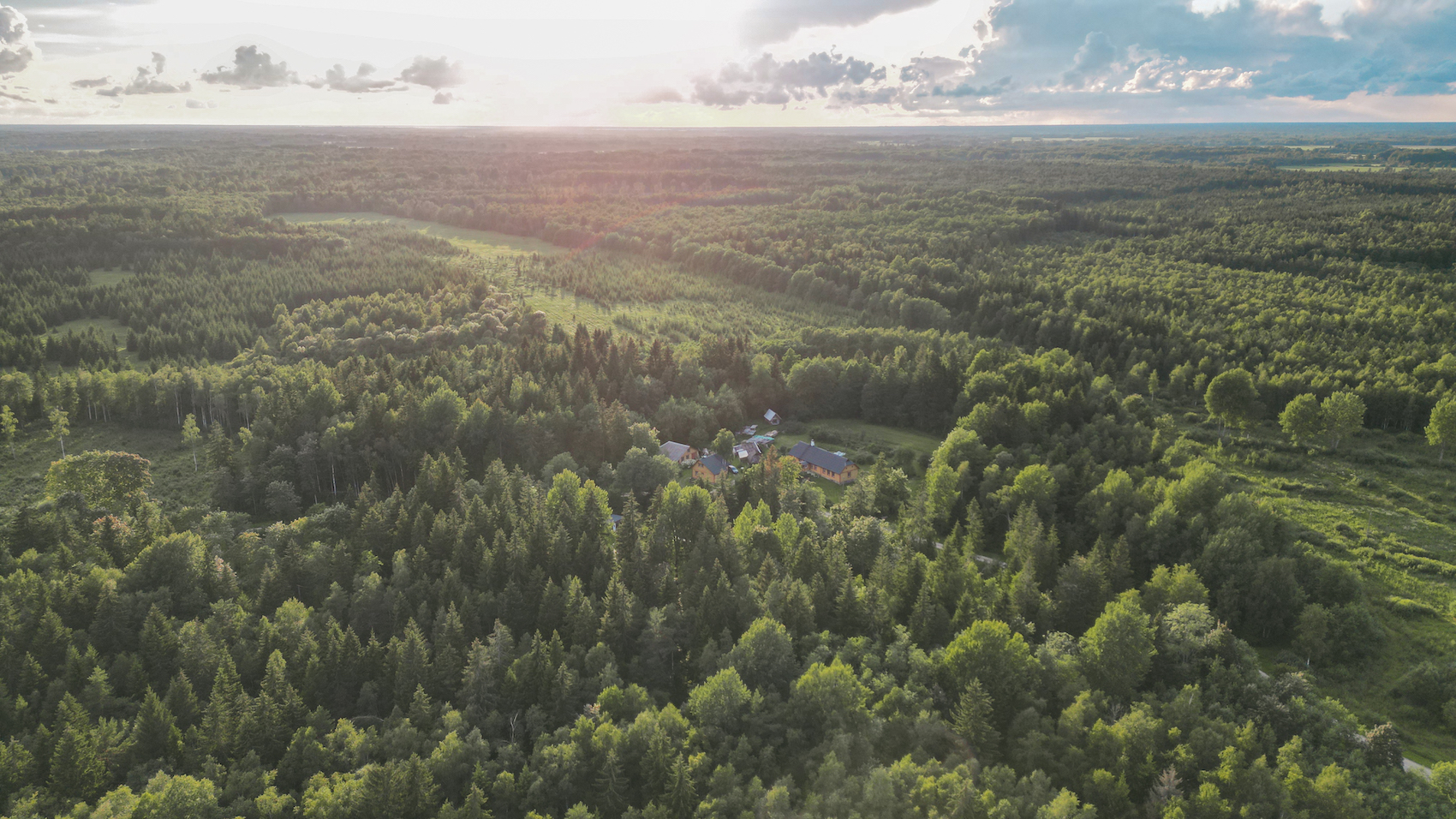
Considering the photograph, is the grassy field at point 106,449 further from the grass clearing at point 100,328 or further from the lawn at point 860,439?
the lawn at point 860,439

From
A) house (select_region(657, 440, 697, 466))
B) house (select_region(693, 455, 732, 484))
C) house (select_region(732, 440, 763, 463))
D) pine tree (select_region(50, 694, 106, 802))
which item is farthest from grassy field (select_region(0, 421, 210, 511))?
house (select_region(732, 440, 763, 463))

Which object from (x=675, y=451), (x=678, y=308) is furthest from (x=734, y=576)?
(x=678, y=308)

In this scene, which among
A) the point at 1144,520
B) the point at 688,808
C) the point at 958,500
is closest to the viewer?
the point at 688,808

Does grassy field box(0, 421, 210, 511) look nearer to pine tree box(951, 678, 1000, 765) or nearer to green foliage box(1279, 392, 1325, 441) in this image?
pine tree box(951, 678, 1000, 765)

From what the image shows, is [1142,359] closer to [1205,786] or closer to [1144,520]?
[1144,520]

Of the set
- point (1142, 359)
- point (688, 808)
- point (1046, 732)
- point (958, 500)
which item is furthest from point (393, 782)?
point (1142, 359)

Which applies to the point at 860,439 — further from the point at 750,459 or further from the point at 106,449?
the point at 106,449

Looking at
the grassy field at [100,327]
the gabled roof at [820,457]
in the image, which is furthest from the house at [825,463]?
the grassy field at [100,327]
